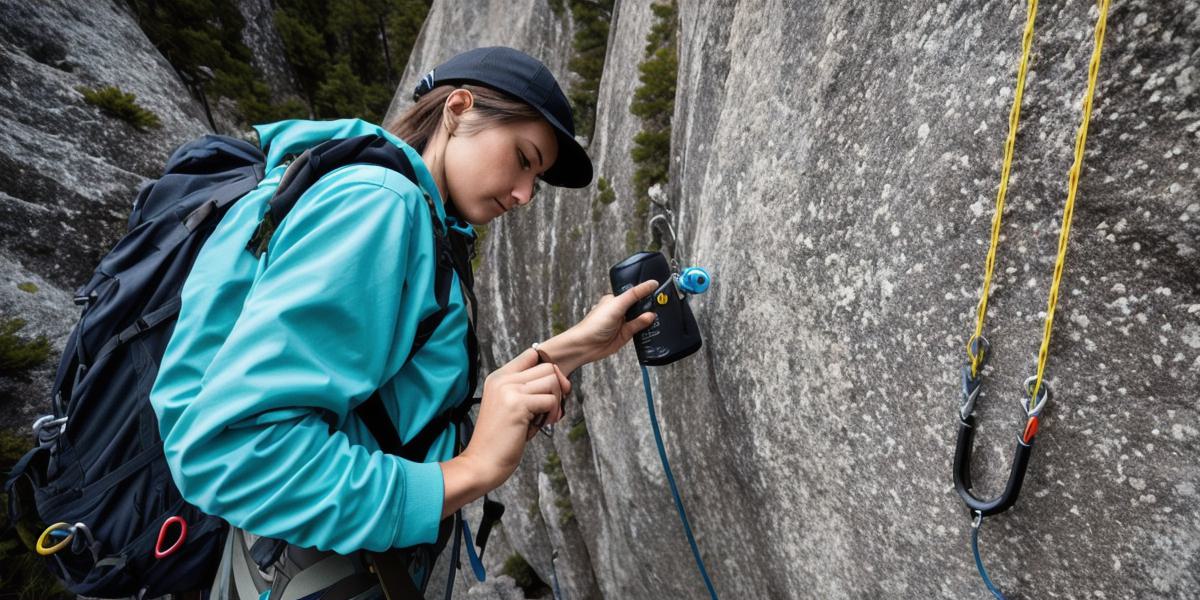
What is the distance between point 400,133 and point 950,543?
3.16 meters

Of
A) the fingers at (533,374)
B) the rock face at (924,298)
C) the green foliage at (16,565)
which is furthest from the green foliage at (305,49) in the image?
the fingers at (533,374)

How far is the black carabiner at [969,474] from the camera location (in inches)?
74.3

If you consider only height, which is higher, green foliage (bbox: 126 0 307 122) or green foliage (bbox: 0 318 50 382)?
green foliage (bbox: 126 0 307 122)

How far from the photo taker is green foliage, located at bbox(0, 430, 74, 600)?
20.4 feet

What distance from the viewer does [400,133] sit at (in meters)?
2.76

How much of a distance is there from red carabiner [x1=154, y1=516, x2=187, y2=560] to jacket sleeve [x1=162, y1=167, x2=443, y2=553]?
78 cm

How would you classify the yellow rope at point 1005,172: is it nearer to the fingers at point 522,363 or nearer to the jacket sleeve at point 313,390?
the fingers at point 522,363

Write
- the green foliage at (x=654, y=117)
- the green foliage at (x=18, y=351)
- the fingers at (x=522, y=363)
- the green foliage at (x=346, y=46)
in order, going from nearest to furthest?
the fingers at (x=522, y=363)
the green foliage at (x=654, y=117)
the green foliage at (x=18, y=351)
the green foliage at (x=346, y=46)

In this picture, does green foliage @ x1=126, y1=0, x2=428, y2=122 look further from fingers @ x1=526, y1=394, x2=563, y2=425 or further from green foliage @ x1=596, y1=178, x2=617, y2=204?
fingers @ x1=526, y1=394, x2=563, y2=425

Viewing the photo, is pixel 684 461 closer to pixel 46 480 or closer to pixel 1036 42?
pixel 1036 42

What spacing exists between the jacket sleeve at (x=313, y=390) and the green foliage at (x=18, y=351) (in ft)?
24.8

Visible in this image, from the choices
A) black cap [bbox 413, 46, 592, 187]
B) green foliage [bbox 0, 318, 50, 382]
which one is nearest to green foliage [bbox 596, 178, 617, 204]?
black cap [bbox 413, 46, 592, 187]

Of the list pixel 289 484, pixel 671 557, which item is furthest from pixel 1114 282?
pixel 671 557

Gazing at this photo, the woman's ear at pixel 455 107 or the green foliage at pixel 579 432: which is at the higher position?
the woman's ear at pixel 455 107
